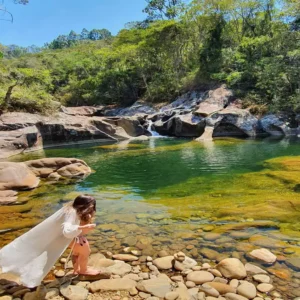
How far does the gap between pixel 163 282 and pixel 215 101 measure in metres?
24.5

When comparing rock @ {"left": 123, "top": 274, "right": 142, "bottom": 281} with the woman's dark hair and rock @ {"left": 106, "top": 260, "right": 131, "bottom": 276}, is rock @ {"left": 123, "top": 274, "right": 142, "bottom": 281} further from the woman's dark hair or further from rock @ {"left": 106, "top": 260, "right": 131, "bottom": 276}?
the woman's dark hair

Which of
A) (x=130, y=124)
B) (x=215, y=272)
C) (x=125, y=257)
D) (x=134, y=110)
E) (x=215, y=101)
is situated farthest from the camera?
(x=134, y=110)

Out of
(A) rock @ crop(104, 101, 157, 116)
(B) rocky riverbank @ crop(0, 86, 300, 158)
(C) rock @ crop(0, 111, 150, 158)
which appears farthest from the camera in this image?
(A) rock @ crop(104, 101, 157, 116)

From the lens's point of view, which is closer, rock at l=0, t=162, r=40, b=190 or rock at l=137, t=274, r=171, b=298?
rock at l=137, t=274, r=171, b=298

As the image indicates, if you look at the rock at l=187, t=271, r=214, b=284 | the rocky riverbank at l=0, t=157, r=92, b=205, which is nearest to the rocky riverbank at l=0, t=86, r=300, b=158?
the rocky riverbank at l=0, t=157, r=92, b=205

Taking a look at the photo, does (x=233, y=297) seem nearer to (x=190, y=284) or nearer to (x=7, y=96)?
(x=190, y=284)

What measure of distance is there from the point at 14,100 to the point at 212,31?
70.3ft

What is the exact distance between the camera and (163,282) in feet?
11.9

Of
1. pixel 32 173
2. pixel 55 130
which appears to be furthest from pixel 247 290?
pixel 55 130

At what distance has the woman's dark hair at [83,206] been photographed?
3426 mm

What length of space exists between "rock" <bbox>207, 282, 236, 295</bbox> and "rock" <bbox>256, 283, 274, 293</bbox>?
1.06ft

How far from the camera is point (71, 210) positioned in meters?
3.36

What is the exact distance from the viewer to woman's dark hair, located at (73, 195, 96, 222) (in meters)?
3.43

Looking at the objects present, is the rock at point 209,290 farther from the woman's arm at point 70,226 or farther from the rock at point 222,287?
the woman's arm at point 70,226
